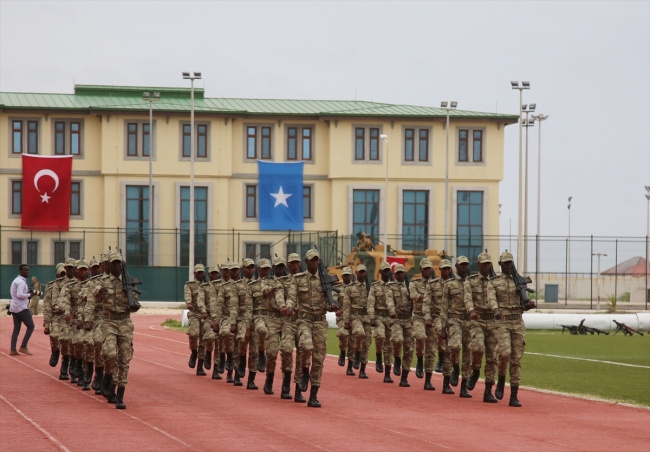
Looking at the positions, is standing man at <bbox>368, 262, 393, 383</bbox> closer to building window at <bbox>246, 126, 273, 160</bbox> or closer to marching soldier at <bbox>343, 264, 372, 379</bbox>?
marching soldier at <bbox>343, 264, 372, 379</bbox>

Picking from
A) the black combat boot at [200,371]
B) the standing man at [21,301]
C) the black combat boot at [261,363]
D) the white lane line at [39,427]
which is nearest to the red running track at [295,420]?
the white lane line at [39,427]

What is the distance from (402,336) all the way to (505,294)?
4042 millimetres

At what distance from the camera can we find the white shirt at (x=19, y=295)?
25.3 m

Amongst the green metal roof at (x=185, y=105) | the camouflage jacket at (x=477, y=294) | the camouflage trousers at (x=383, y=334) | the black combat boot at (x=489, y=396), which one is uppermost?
the green metal roof at (x=185, y=105)

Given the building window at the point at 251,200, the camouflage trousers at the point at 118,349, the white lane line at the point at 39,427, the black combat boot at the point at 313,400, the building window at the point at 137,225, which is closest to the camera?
the white lane line at the point at 39,427

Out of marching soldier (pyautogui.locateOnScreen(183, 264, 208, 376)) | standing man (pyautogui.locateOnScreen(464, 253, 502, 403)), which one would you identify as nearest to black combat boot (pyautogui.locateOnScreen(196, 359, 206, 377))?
marching soldier (pyautogui.locateOnScreen(183, 264, 208, 376))

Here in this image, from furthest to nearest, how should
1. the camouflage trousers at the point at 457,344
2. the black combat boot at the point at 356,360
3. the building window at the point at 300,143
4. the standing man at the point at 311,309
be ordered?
the building window at the point at 300,143 → the black combat boot at the point at 356,360 → the camouflage trousers at the point at 457,344 → the standing man at the point at 311,309

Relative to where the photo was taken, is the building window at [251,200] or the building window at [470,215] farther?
the building window at [251,200]

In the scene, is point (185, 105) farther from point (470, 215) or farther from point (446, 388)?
point (446, 388)

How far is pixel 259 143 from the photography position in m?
62.4

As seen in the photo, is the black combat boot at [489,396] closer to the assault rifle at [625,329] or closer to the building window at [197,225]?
the assault rifle at [625,329]

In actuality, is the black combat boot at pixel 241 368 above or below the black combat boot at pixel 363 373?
above

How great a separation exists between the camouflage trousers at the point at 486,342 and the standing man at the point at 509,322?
7.8 inches

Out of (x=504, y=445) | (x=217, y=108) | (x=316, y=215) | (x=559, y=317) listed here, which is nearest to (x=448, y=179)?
(x=316, y=215)
